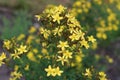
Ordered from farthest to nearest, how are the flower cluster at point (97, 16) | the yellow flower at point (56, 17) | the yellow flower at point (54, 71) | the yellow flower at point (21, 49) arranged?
the flower cluster at point (97, 16) → the yellow flower at point (21, 49) → the yellow flower at point (56, 17) → the yellow flower at point (54, 71)

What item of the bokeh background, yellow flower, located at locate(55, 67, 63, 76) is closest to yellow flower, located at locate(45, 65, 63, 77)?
yellow flower, located at locate(55, 67, 63, 76)

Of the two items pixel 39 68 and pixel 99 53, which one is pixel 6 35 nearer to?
pixel 39 68

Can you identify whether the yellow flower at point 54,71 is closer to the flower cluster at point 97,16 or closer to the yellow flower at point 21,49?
the yellow flower at point 21,49

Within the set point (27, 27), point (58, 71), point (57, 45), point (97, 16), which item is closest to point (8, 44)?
point (57, 45)

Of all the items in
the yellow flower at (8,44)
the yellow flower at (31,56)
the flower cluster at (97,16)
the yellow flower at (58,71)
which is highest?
the flower cluster at (97,16)

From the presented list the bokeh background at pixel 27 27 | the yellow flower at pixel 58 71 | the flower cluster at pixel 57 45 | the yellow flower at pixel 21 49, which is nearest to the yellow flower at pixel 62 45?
the flower cluster at pixel 57 45

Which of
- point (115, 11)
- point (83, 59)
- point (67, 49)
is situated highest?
point (115, 11)

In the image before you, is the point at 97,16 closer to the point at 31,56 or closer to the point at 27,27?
the point at 27,27

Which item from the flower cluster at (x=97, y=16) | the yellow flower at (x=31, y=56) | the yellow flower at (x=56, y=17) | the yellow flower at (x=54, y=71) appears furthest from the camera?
the flower cluster at (x=97, y=16)

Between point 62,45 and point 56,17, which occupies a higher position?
point 56,17

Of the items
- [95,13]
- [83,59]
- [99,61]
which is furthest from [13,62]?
[99,61]

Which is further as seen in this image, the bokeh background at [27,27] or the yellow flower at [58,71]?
the bokeh background at [27,27]
